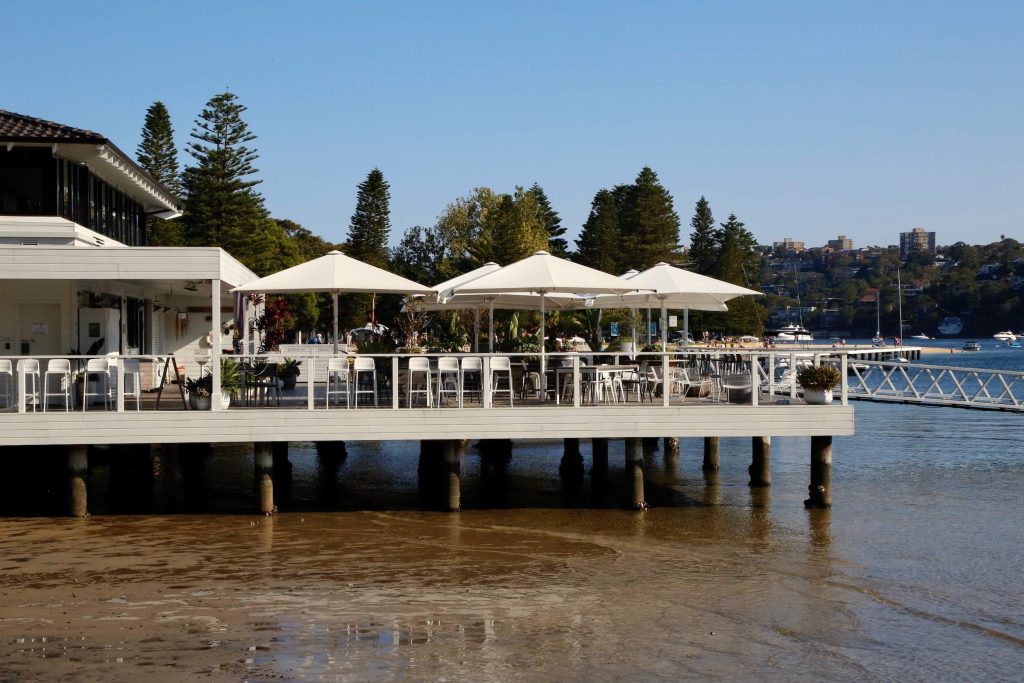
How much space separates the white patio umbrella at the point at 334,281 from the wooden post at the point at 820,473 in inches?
259

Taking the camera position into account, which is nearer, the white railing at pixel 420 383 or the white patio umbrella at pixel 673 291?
the white railing at pixel 420 383

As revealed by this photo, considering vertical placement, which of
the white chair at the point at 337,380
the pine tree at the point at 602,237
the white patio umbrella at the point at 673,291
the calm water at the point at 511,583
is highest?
the pine tree at the point at 602,237

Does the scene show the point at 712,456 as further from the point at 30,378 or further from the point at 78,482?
the point at 30,378

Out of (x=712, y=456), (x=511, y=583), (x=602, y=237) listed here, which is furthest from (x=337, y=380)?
(x=602, y=237)

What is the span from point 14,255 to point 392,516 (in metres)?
6.75

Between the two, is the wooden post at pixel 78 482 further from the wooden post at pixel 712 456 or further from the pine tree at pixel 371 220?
the pine tree at pixel 371 220

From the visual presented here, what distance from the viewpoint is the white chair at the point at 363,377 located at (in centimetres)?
1722

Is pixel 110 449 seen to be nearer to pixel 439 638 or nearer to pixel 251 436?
pixel 251 436

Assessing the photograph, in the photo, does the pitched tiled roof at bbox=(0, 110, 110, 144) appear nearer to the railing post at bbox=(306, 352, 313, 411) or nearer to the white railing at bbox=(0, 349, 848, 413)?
the white railing at bbox=(0, 349, 848, 413)

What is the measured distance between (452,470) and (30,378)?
6676 millimetres

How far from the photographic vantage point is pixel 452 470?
1798cm

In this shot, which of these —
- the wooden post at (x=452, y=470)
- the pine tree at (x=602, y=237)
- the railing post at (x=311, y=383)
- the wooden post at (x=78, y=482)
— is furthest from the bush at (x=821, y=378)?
the pine tree at (x=602, y=237)

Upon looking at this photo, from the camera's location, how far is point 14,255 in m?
17.1

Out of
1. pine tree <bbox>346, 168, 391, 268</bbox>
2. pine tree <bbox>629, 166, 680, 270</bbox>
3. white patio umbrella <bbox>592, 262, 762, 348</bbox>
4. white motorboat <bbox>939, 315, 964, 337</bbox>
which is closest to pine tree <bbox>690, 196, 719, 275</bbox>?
pine tree <bbox>629, 166, 680, 270</bbox>
